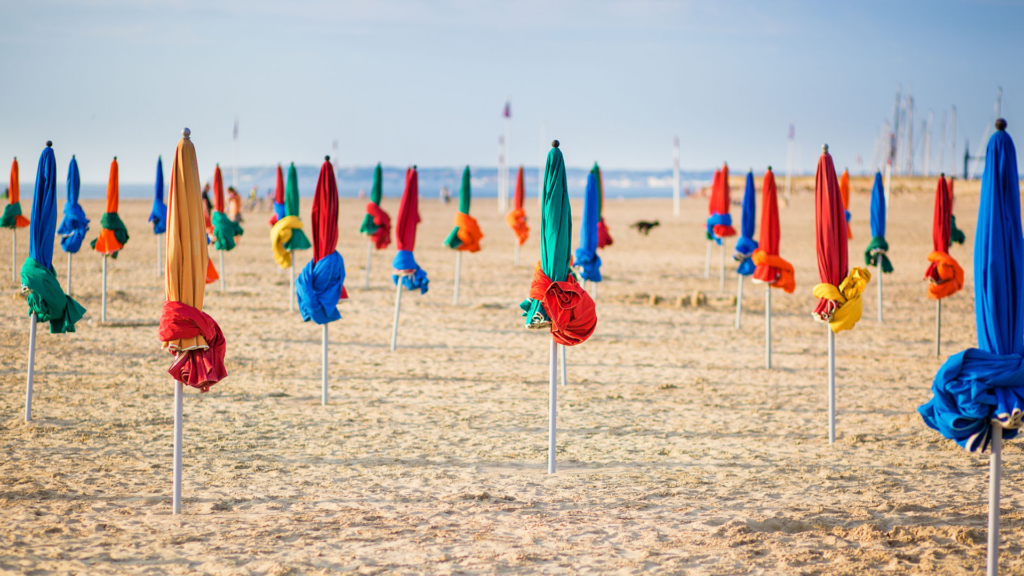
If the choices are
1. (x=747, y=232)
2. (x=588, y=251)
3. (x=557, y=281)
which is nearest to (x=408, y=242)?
(x=588, y=251)

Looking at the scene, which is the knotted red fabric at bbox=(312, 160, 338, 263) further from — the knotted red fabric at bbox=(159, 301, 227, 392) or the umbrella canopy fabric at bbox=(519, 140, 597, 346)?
the umbrella canopy fabric at bbox=(519, 140, 597, 346)

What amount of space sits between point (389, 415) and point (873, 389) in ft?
21.1

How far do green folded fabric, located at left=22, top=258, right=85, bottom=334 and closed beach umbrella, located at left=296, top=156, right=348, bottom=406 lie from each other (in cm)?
228

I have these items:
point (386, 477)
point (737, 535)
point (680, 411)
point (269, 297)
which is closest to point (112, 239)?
point (269, 297)

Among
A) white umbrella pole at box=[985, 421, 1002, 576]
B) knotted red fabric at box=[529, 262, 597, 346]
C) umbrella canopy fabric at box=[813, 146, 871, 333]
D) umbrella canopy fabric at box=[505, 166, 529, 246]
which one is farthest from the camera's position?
umbrella canopy fabric at box=[505, 166, 529, 246]

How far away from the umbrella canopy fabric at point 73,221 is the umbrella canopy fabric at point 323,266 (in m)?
5.40

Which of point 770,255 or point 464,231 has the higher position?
point 464,231

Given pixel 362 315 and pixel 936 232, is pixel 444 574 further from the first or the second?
pixel 362 315

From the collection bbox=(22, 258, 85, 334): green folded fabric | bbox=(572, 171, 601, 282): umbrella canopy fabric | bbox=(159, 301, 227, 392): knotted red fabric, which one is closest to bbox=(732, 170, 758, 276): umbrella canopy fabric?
bbox=(572, 171, 601, 282): umbrella canopy fabric

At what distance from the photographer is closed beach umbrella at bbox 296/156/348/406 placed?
8875mm

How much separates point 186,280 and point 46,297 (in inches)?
106

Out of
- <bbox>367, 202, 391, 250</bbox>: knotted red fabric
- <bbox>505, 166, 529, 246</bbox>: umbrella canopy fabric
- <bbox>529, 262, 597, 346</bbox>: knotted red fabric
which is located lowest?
<bbox>529, 262, 597, 346</bbox>: knotted red fabric

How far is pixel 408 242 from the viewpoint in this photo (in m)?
12.2

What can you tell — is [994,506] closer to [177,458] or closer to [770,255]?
[177,458]
